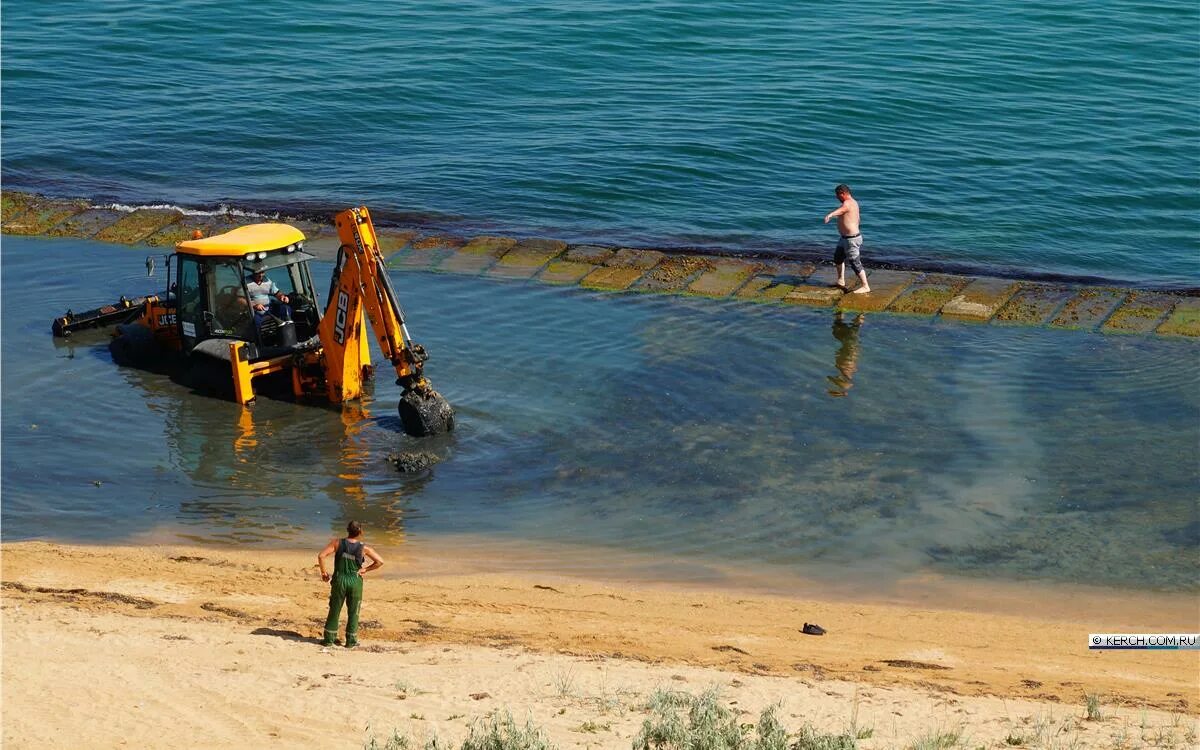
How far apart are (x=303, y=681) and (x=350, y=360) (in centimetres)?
712

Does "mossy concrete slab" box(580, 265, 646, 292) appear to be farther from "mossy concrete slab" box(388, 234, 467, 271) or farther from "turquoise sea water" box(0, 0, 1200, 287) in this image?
"turquoise sea water" box(0, 0, 1200, 287)

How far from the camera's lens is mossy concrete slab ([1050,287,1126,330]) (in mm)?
19922

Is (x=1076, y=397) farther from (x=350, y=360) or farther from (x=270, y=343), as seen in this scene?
(x=270, y=343)

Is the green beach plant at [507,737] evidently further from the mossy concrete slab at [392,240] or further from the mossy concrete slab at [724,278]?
the mossy concrete slab at [392,240]

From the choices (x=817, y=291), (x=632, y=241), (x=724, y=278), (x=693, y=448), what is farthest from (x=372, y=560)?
(x=632, y=241)

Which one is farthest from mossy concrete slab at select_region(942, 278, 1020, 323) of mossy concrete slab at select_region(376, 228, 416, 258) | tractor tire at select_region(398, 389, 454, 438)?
mossy concrete slab at select_region(376, 228, 416, 258)

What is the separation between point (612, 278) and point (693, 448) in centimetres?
672

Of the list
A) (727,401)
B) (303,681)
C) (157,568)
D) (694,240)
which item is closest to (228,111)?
(694,240)

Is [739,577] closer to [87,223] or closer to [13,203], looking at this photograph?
[87,223]

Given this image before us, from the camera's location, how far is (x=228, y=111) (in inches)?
1323

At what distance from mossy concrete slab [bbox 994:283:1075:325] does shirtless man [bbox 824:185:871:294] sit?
81.0 inches

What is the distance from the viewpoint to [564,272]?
880 inches

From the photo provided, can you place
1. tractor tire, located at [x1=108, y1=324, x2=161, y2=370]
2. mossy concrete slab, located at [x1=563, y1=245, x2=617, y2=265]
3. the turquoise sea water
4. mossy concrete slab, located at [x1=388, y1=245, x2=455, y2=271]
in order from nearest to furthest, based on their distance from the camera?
tractor tire, located at [x1=108, y1=324, x2=161, y2=370] < mossy concrete slab, located at [x1=388, y1=245, x2=455, y2=271] < mossy concrete slab, located at [x1=563, y1=245, x2=617, y2=265] < the turquoise sea water

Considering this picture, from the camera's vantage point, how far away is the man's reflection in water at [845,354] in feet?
57.5
